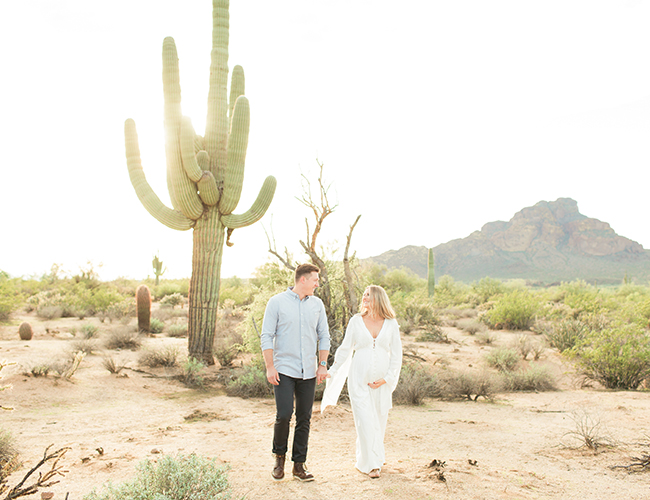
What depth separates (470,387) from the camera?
28.6 ft

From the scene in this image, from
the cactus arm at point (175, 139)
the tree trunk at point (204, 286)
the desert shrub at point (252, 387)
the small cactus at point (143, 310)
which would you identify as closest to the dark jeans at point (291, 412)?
the desert shrub at point (252, 387)

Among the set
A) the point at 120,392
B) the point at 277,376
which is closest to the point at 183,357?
the point at 120,392

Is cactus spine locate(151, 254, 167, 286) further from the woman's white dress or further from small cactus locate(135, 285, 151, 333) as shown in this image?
the woman's white dress

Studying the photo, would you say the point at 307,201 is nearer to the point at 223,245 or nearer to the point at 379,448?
the point at 223,245

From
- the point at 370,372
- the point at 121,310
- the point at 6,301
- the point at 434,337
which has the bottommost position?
the point at 434,337

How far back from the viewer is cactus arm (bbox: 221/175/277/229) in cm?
1134

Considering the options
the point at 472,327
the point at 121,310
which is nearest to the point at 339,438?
the point at 472,327

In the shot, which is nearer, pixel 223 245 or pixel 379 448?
pixel 379 448

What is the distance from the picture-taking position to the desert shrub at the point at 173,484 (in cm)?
331

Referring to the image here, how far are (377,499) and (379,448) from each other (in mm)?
656

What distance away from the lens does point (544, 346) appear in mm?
13648

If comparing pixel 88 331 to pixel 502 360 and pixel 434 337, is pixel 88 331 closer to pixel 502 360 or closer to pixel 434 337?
pixel 434 337

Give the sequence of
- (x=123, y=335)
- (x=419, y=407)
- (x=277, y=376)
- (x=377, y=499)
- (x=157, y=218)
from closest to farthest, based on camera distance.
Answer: (x=377, y=499)
(x=277, y=376)
(x=419, y=407)
(x=157, y=218)
(x=123, y=335)

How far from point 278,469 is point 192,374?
590 cm
